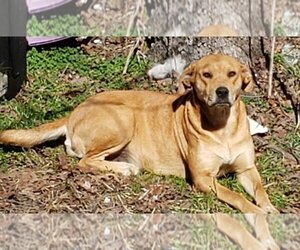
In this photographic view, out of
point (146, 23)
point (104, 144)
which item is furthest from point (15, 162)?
point (146, 23)

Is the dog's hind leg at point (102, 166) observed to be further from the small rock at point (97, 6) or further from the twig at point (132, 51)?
the small rock at point (97, 6)

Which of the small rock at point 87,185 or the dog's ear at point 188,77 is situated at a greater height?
the dog's ear at point 188,77

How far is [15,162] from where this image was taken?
17.5 feet

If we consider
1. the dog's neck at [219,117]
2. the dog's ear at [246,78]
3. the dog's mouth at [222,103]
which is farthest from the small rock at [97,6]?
the dog's mouth at [222,103]

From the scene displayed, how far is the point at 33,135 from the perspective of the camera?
5.39 m

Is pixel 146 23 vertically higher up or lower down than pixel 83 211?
higher up

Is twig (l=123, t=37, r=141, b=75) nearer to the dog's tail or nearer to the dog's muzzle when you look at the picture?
the dog's tail

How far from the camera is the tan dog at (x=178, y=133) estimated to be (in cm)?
495

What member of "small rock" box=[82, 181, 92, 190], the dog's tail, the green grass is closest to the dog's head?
"small rock" box=[82, 181, 92, 190]

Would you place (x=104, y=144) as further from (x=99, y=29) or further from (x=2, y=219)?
(x=99, y=29)

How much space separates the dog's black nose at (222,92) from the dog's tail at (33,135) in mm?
1114

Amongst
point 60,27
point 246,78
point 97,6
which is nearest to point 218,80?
point 246,78

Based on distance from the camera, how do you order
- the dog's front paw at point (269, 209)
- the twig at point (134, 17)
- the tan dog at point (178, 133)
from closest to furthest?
the dog's front paw at point (269, 209)
the tan dog at point (178, 133)
the twig at point (134, 17)

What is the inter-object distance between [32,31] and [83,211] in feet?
7.46
